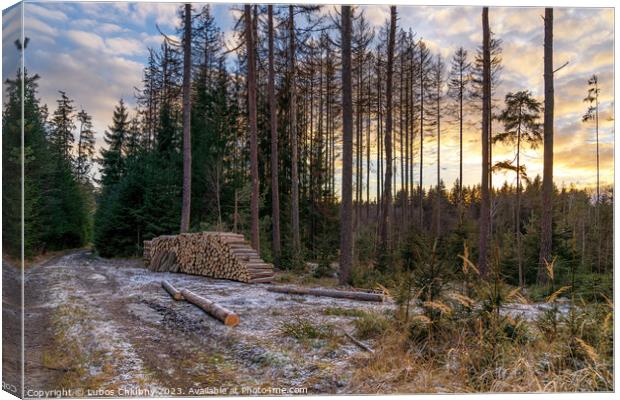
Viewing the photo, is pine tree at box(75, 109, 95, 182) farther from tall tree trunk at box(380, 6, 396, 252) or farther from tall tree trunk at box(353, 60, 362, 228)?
tall tree trunk at box(353, 60, 362, 228)

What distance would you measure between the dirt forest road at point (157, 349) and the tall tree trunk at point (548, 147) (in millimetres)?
2059

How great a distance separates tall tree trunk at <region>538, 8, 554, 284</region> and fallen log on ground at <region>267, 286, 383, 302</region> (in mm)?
2096

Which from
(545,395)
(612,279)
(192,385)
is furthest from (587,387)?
(192,385)

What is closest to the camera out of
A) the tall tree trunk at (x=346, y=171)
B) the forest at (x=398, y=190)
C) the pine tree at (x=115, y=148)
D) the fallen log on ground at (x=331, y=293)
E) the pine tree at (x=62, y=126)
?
the forest at (x=398, y=190)

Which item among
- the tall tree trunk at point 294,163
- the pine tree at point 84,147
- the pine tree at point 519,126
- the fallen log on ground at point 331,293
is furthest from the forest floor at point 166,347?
the tall tree trunk at point 294,163

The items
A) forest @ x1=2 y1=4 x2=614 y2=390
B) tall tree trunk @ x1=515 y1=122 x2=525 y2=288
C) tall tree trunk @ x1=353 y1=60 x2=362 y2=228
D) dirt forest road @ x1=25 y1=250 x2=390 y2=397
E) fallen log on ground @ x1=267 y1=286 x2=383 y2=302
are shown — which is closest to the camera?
dirt forest road @ x1=25 y1=250 x2=390 y2=397

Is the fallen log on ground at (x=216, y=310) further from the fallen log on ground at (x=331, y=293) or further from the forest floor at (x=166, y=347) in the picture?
the fallen log on ground at (x=331, y=293)

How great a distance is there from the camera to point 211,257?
8.81 meters

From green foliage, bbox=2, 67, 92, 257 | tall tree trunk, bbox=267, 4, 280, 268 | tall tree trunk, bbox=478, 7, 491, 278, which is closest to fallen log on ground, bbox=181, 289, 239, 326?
green foliage, bbox=2, 67, 92, 257

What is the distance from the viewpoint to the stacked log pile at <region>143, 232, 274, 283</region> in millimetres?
8242

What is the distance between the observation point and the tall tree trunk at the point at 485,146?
188 inches

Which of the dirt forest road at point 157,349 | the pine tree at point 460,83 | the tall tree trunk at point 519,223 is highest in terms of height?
the pine tree at point 460,83

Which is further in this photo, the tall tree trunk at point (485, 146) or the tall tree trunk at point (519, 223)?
the tall tree trunk at point (519, 223)

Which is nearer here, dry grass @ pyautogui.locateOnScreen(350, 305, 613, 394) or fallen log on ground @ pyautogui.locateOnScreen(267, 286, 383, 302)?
dry grass @ pyautogui.locateOnScreen(350, 305, 613, 394)
